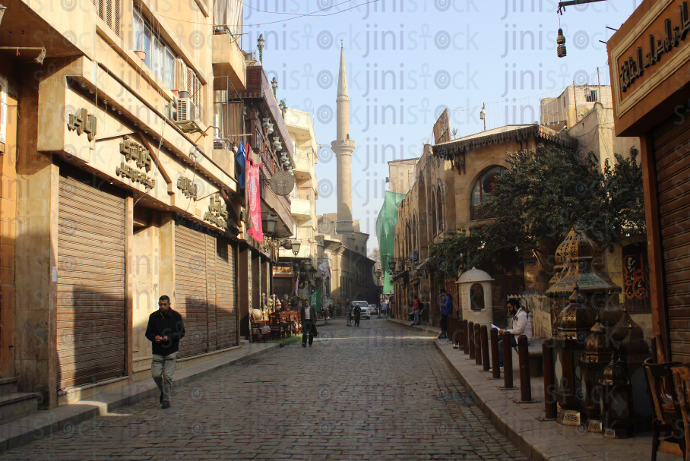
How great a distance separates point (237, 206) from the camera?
68.2 feet

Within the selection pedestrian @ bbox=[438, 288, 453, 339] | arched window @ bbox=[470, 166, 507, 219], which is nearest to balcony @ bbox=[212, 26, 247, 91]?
pedestrian @ bbox=[438, 288, 453, 339]

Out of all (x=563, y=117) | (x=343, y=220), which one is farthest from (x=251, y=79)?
(x=343, y=220)

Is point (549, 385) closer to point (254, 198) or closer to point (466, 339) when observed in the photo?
point (466, 339)

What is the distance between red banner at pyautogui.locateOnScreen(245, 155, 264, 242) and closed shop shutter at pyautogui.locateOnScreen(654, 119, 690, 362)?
1382 centimetres

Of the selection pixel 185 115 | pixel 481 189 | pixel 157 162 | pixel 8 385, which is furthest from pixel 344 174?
pixel 8 385

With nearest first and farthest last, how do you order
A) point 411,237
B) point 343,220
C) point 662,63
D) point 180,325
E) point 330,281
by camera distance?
point 662,63 → point 180,325 → point 411,237 → point 330,281 → point 343,220

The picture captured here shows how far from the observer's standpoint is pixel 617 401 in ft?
19.9

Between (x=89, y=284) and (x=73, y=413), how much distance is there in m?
2.58

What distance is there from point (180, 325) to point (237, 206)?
35.9 feet

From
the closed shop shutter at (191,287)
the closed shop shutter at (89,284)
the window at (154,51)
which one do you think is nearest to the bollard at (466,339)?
the closed shop shutter at (191,287)

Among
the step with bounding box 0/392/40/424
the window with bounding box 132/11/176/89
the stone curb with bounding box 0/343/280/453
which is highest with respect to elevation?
the window with bounding box 132/11/176/89

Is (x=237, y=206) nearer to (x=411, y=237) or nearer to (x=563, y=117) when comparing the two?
(x=563, y=117)

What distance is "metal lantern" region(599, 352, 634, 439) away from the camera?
19.7 feet

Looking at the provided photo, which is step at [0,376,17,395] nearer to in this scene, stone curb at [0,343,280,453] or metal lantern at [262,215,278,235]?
stone curb at [0,343,280,453]
